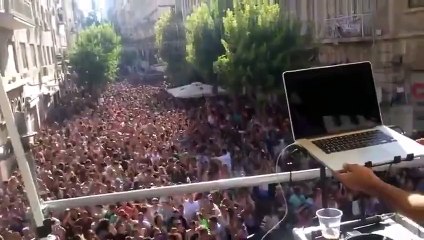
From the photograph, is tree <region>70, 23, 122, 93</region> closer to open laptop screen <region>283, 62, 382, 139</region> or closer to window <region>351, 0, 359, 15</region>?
window <region>351, 0, 359, 15</region>

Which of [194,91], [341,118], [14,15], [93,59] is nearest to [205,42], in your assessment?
[194,91]

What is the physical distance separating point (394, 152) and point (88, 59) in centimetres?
453

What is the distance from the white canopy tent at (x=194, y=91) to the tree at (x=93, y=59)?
78 cm

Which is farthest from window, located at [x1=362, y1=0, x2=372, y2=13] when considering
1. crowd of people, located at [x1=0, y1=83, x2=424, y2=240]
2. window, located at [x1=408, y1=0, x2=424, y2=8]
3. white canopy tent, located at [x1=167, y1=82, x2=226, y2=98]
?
white canopy tent, located at [x1=167, y1=82, x2=226, y2=98]

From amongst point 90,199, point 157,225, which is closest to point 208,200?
point 157,225

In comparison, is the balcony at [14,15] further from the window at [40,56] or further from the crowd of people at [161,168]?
the crowd of people at [161,168]

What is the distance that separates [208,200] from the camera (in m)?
1.97

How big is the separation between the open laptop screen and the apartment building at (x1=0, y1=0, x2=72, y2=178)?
277cm

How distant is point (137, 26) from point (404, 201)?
17.1 feet

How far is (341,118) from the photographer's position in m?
0.86

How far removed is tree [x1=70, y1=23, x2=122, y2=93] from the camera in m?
4.94

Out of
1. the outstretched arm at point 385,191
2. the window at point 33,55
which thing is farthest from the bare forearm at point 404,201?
the window at point 33,55

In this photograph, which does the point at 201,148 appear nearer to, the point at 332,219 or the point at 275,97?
the point at 275,97

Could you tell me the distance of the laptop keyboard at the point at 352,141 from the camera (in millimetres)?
792
